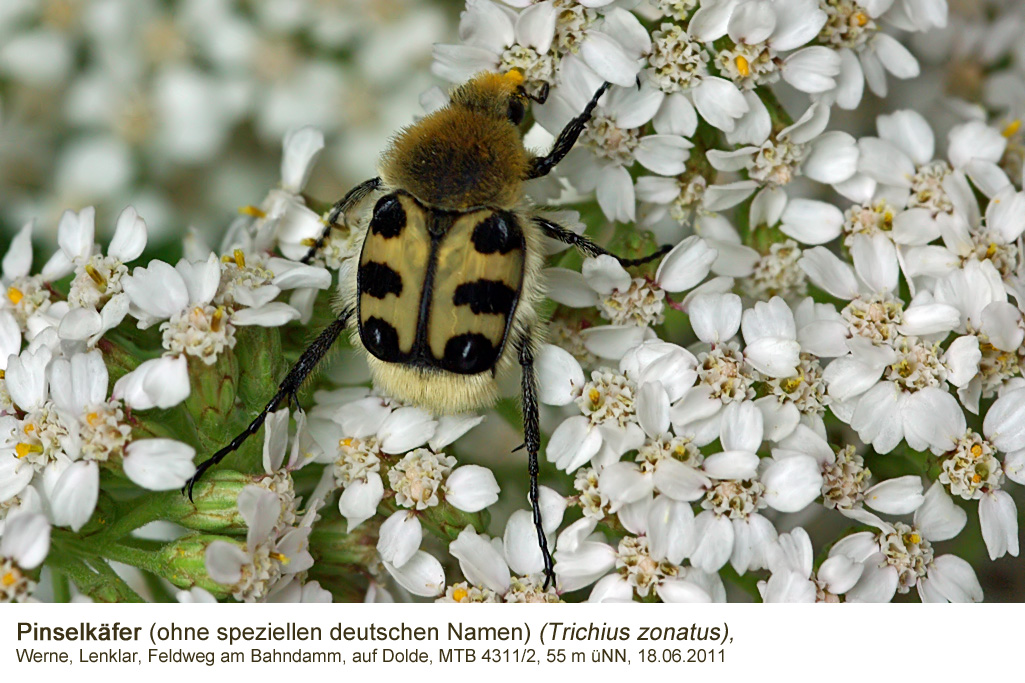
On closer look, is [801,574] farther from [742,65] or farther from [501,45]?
[501,45]

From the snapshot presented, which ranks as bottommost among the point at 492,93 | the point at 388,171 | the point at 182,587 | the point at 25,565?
the point at 182,587

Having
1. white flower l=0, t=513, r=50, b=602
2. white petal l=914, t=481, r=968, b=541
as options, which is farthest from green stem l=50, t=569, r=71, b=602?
white petal l=914, t=481, r=968, b=541

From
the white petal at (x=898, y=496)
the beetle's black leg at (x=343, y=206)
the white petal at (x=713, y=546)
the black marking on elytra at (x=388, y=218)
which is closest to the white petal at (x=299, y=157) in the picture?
the beetle's black leg at (x=343, y=206)

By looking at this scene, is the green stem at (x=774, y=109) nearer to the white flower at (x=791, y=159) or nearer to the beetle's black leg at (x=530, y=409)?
the white flower at (x=791, y=159)

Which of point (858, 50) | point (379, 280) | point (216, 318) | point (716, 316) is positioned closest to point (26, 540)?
point (216, 318)
